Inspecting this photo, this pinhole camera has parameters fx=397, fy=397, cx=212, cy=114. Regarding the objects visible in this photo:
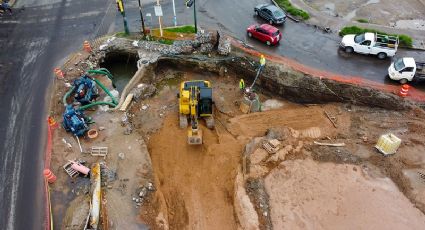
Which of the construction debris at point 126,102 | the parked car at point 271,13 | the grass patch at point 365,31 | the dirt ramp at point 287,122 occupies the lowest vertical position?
the dirt ramp at point 287,122

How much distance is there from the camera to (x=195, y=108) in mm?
26391

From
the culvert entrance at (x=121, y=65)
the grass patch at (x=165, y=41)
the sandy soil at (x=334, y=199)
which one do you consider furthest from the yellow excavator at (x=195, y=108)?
the culvert entrance at (x=121, y=65)

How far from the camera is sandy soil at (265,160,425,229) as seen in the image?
71.6ft

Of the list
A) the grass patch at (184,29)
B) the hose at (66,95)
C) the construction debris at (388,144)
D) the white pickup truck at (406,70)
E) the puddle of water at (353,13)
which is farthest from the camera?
the puddle of water at (353,13)

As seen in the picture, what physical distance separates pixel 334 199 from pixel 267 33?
15.1 metres

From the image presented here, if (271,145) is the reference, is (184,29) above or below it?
above

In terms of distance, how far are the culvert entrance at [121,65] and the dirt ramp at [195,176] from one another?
24.3 ft

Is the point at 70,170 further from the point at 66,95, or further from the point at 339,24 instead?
the point at 339,24

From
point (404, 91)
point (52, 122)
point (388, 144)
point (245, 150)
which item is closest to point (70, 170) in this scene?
point (52, 122)

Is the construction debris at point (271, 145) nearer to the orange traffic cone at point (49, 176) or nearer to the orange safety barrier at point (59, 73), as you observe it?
the orange traffic cone at point (49, 176)

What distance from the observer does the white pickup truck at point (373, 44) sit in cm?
3084

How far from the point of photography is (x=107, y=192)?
2278 cm

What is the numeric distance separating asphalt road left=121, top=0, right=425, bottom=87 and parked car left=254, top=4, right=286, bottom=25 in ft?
1.98

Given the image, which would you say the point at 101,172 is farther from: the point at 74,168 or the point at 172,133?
the point at 172,133
